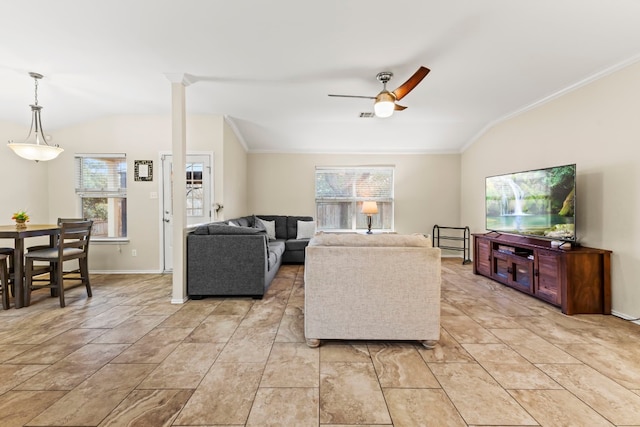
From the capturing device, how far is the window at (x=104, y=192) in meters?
4.64

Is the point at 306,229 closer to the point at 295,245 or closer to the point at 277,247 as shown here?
the point at 295,245

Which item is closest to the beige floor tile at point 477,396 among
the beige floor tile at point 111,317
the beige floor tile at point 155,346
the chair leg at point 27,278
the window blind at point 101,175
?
the beige floor tile at point 155,346

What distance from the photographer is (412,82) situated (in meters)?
2.71

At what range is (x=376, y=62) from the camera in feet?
9.48

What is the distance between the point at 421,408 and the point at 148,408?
1.46 metres

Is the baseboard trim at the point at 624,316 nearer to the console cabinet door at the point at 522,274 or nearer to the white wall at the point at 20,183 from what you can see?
the console cabinet door at the point at 522,274

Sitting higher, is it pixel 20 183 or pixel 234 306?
pixel 20 183

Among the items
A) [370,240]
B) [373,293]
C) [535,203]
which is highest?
[535,203]

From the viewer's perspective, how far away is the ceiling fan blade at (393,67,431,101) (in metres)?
2.51

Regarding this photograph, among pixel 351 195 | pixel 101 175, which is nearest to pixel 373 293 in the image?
pixel 351 195

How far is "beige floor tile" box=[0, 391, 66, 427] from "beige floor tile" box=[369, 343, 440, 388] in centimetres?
188

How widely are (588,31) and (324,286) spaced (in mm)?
2975

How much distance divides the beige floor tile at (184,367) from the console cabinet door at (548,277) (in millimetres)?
3357

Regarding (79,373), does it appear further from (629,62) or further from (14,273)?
(629,62)
